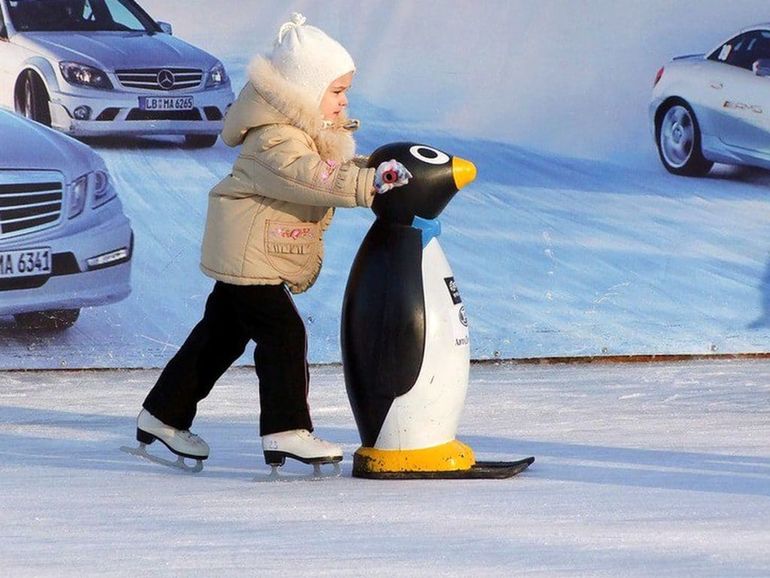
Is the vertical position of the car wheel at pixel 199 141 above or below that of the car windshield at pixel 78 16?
below

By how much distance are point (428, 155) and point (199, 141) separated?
7.52 ft

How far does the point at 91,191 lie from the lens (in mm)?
5793

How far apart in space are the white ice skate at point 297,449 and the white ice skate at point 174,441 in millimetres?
214

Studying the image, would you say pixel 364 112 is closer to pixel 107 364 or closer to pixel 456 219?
pixel 456 219

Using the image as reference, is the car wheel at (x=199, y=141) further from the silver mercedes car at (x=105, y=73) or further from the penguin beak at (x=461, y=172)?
the penguin beak at (x=461, y=172)

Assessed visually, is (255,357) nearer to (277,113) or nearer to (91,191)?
(277,113)

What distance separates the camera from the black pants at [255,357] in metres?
3.70

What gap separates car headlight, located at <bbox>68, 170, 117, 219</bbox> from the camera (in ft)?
18.9

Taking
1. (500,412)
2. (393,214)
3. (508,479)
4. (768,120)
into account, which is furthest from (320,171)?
(768,120)

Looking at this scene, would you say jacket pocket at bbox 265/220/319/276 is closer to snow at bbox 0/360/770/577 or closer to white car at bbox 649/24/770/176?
snow at bbox 0/360/770/577

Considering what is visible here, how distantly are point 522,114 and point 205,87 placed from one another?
1.22 meters

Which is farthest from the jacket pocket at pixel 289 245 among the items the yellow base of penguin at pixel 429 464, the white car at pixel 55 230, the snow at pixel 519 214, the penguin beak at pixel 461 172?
the white car at pixel 55 230

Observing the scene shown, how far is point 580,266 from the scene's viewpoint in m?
5.93

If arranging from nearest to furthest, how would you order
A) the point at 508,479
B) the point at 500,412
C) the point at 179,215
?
the point at 508,479
the point at 500,412
the point at 179,215
